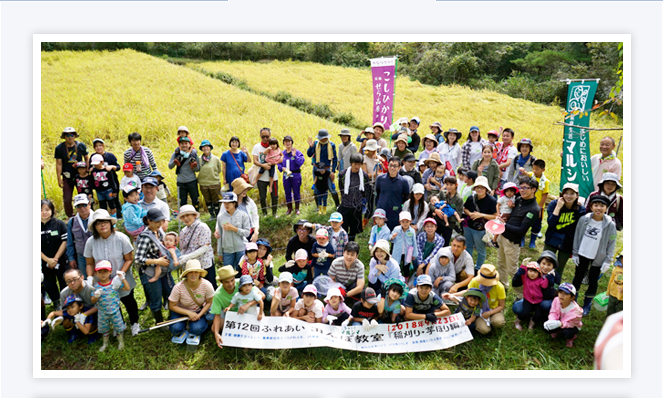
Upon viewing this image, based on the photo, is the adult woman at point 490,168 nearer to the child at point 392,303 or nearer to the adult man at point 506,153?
the adult man at point 506,153

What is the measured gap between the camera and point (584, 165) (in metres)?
6.23

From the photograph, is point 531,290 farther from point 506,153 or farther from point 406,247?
point 506,153

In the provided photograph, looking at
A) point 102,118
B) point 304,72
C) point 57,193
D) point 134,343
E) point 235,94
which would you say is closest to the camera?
point 134,343

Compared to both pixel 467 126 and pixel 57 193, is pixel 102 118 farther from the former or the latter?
pixel 467 126

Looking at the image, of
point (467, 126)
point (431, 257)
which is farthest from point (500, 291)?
point (467, 126)

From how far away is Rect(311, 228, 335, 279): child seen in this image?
5.18 metres

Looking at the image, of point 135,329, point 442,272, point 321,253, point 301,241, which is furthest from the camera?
point 301,241

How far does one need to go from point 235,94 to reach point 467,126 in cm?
861

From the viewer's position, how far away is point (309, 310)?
4.69 m

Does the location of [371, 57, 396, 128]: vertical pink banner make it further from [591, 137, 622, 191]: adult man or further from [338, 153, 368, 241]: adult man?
[591, 137, 622, 191]: adult man

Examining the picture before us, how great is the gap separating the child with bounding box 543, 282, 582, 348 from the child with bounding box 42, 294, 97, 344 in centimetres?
508

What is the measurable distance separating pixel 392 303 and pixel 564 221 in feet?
7.77

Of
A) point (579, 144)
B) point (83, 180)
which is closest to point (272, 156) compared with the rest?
point (83, 180)

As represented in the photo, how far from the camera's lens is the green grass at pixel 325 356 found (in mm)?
4418
